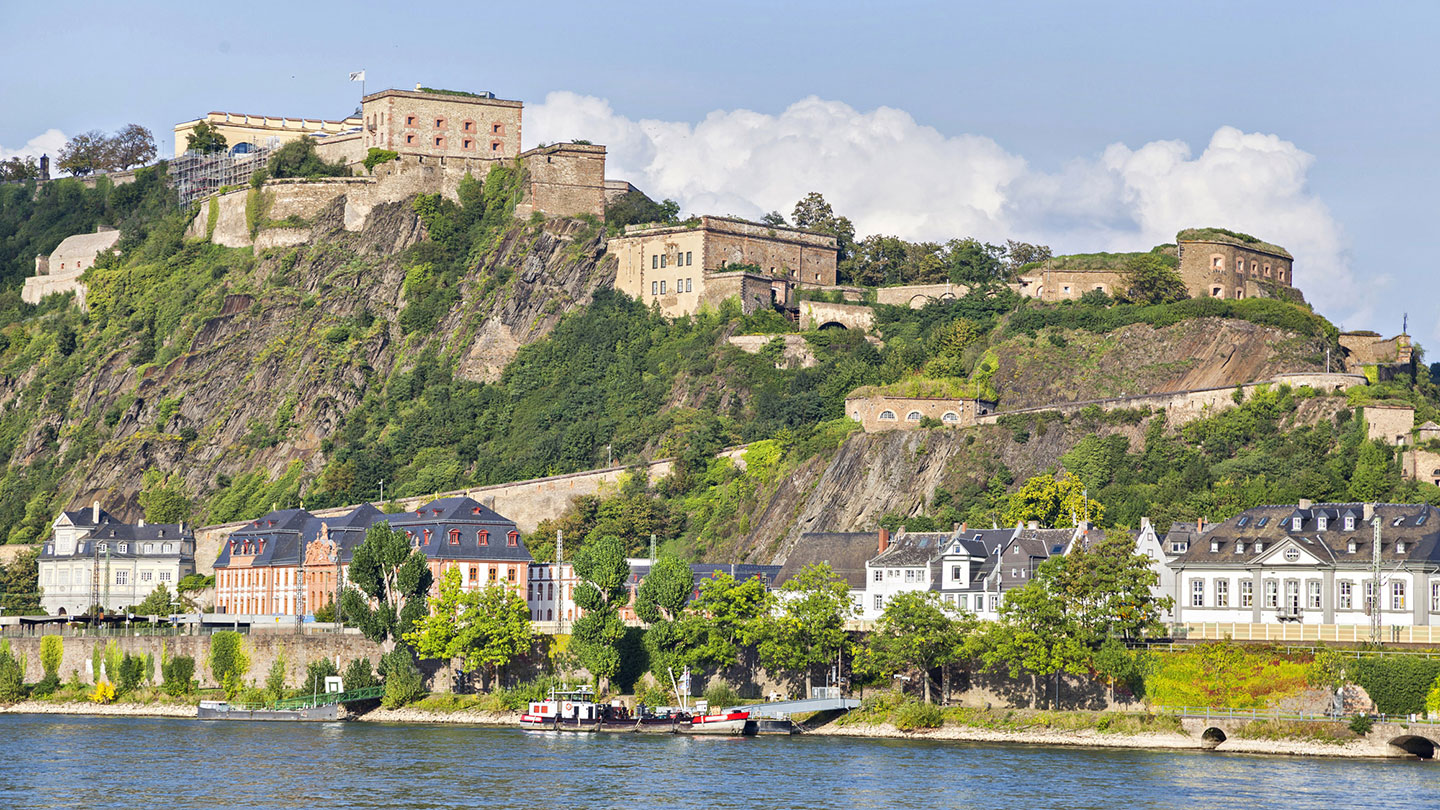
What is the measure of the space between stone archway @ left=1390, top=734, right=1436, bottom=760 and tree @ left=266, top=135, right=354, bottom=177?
3802 inches

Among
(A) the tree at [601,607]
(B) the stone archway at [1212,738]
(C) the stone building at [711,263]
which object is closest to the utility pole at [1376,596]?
(B) the stone archway at [1212,738]

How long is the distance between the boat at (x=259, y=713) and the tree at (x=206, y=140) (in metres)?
82.8

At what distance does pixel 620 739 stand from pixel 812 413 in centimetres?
4148

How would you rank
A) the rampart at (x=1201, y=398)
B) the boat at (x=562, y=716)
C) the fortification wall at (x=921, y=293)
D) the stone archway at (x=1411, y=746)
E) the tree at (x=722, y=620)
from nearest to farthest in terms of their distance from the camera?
the stone archway at (x=1411, y=746) → the boat at (x=562, y=716) → the tree at (x=722, y=620) → the rampart at (x=1201, y=398) → the fortification wall at (x=921, y=293)

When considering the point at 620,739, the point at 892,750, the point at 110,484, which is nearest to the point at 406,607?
the point at 620,739

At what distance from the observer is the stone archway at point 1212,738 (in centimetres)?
6756

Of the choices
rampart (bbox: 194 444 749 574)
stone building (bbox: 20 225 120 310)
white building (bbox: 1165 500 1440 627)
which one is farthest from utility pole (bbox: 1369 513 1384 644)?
stone building (bbox: 20 225 120 310)

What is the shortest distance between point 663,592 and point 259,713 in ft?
57.3

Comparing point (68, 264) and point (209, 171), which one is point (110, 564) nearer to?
point (209, 171)

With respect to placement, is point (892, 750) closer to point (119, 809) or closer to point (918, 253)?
point (119, 809)

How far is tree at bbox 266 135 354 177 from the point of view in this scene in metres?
145

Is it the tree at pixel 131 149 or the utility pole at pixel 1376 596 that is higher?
the tree at pixel 131 149

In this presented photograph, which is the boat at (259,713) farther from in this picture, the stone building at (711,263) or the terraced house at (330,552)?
the stone building at (711,263)

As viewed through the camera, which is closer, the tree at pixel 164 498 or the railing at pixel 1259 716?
the railing at pixel 1259 716
